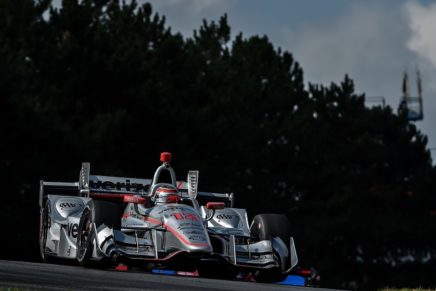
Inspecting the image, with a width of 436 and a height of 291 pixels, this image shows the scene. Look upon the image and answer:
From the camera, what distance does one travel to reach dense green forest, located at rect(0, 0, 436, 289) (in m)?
42.0

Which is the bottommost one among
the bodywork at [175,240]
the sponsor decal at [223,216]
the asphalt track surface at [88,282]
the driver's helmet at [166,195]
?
the asphalt track surface at [88,282]

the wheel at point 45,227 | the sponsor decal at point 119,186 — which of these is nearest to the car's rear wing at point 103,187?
the sponsor decal at point 119,186

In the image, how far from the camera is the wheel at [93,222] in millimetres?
14641

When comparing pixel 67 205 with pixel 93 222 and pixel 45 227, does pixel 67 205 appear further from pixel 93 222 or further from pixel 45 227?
pixel 93 222

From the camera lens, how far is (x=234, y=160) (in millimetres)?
56375

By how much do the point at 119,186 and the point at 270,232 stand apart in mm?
4061

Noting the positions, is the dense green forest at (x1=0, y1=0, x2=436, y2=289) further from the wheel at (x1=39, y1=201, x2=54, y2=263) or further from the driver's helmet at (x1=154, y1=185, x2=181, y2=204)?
the driver's helmet at (x1=154, y1=185, x2=181, y2=204)

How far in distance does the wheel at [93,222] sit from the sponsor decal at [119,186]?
304 centimetres

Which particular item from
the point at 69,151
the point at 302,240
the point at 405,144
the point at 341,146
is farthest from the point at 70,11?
the point at 405,144

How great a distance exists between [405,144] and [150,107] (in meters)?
28.0

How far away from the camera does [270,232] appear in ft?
50.4

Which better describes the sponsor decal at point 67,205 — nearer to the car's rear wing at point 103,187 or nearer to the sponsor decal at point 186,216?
the car's rear wing at point 103,187

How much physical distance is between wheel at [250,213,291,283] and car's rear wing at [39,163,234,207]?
2.48 metres

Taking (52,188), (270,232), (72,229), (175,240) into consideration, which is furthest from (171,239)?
(52,188)
